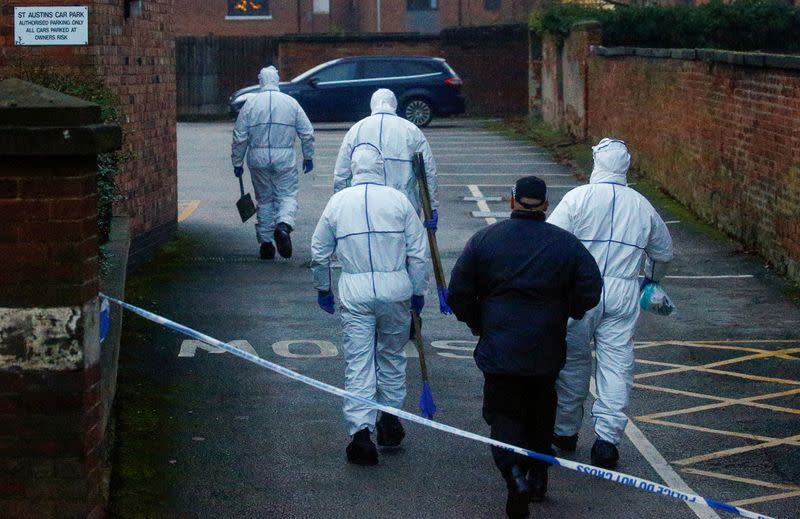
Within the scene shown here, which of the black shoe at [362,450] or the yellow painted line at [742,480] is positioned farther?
the black shoe at [362,450]

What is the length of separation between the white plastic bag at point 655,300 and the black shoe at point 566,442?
2.91ft

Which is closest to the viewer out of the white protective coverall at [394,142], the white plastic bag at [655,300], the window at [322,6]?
the white plastic bag at [655,300]

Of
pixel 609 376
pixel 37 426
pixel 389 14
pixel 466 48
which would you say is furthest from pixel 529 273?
pixel 389 14

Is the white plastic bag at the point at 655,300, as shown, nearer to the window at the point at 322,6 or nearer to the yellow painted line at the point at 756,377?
the yellow painted line at the point at 756,377

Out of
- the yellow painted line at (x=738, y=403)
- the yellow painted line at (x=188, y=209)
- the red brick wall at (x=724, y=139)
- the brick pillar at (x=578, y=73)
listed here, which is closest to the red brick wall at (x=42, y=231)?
the yellow painted line at (x=738, y=403)

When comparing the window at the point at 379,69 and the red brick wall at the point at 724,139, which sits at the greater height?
the window at the point at 379,69

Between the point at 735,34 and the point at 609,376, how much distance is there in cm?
2017

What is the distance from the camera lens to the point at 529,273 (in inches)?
260

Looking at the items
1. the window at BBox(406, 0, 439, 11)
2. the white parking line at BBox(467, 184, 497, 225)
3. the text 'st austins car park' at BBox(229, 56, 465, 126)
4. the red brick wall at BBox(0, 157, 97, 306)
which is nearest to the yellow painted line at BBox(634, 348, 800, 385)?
the red brick wall at BBox(0, 157, 97, 306)

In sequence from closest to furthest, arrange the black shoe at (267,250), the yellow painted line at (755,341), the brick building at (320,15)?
the yellow painted line at (755,341) → the black shoe at (267,250) → the brick building at (320,15)

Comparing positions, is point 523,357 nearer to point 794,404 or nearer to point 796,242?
point 794,404

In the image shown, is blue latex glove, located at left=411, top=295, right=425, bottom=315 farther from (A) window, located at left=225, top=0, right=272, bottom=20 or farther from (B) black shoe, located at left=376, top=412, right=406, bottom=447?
(A) window, located at left=225, top=0, right=272, bottom=20

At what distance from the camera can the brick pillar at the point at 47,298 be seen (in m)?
5.57

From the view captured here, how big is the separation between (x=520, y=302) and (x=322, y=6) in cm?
4866
